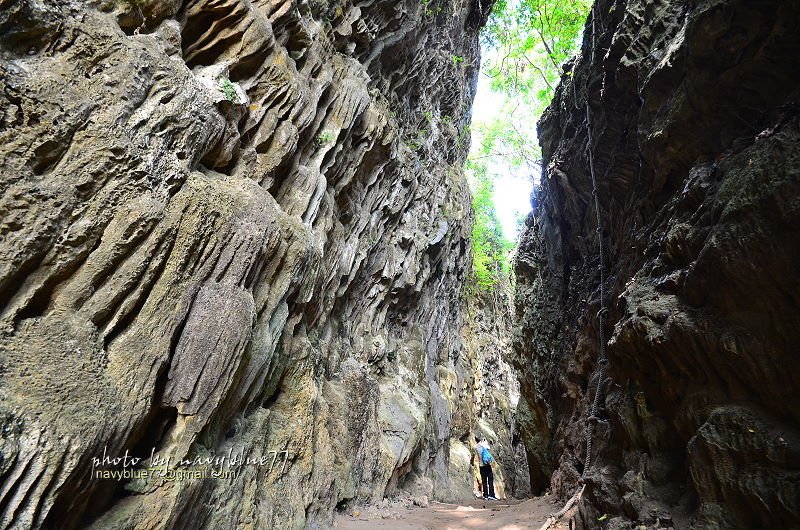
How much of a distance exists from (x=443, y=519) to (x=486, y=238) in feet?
86.2

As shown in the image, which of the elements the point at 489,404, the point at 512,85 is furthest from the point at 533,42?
the point at 489,404

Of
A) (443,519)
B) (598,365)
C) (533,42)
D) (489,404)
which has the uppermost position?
(533,42)

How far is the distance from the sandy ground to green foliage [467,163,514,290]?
20100 mm

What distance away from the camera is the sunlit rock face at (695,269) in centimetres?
445

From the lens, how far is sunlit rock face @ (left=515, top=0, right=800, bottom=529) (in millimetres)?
4445

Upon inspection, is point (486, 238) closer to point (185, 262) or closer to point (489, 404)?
point (489, 404)

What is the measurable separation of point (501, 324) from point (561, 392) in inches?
742

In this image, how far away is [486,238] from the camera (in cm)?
3384

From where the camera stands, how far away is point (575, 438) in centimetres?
1087

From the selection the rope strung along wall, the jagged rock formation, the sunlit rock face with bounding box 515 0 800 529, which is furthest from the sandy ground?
the jagged rock formation

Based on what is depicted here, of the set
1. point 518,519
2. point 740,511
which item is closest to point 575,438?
point 518,519

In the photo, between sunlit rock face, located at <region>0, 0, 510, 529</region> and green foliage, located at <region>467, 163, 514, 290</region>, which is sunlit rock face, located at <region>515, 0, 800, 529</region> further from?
green foliage, located at <region>467, 163, 514, 290</region>

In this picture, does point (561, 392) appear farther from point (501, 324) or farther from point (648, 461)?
point (501, 324)

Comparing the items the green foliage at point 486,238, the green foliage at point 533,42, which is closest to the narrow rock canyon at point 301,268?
the green foliage at point 533,42
